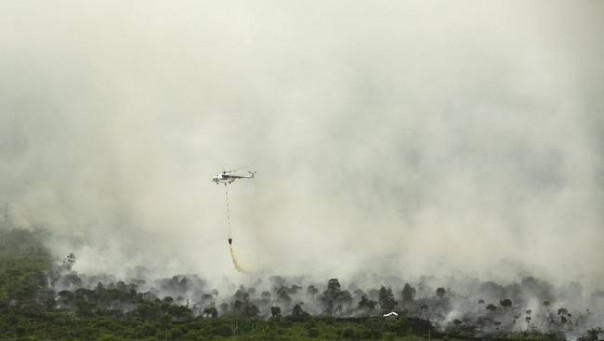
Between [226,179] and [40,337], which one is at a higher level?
[226,179]

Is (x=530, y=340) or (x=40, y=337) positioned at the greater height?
(x=40, y=337)

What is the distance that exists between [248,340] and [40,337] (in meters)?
63.9

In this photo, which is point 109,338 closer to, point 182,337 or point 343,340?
point 182,337

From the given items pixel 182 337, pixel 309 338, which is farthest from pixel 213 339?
pixel 309 338

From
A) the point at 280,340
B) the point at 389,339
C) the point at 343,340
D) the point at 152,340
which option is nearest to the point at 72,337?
the point at 152,340

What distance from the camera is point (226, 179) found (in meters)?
189

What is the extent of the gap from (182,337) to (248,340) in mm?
21332

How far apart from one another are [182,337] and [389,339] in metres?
64.0

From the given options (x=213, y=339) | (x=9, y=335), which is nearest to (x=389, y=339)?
(x=213, y=339)

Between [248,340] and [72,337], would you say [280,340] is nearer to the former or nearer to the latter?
[248,340]

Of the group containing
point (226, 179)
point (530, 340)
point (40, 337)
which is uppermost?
point (226, 179)

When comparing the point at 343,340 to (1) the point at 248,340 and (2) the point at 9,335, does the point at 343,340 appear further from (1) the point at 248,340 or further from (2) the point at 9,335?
(2) the point at 9,335

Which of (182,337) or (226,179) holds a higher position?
(226,179)

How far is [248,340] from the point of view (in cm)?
19262
